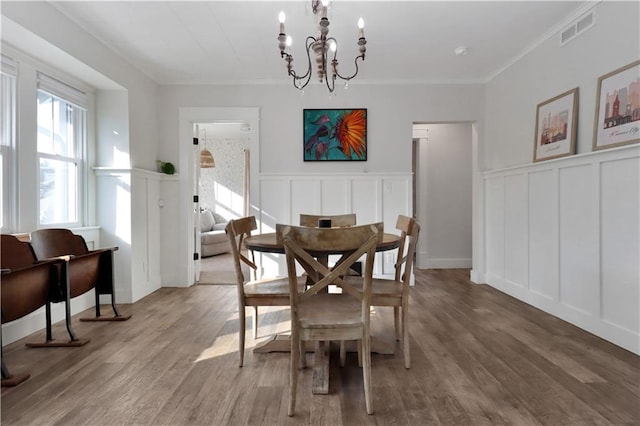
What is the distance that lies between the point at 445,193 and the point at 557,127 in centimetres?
240

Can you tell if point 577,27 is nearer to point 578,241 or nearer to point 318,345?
point 578,241

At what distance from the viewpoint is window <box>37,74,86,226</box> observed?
3.14 meters

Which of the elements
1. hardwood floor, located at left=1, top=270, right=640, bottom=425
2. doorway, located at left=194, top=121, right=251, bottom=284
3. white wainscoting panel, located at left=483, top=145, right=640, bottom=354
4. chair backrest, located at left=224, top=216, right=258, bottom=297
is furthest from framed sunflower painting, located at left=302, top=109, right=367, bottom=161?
doorway, located at left=194, top=121, right=251, bottom=284

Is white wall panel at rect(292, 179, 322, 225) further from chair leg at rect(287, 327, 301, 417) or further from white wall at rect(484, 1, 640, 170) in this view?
chair leg at rect(287, 327, 301, 417)

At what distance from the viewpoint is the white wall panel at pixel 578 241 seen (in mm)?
2768

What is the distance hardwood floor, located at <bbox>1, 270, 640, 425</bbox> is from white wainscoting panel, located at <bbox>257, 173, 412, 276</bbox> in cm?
164

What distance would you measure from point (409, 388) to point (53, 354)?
2.40 meters

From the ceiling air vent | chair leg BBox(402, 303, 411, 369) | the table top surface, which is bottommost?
chair leg BBox(402, 303, 411, 369)

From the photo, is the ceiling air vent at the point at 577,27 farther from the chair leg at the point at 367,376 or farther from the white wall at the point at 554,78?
the chair leg at the point at 367,376

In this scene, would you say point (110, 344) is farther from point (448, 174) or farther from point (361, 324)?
point (448, 174)

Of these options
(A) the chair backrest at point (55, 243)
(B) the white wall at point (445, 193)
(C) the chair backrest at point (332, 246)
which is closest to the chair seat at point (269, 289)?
(C) the chair backrest at point (332, 246)

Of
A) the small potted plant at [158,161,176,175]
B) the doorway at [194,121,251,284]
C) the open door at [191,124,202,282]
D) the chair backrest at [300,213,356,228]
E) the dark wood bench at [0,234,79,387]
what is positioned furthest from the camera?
the doorway at [194,121,251,284]

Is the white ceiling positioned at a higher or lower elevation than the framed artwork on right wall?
higher

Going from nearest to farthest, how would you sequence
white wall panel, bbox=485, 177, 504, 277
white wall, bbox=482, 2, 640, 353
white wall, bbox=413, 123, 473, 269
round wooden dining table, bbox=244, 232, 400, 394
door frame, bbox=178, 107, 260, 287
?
round wooden dining table, bbox=244, 232, 400, 394 < white wall, bbox=482, 2, 640, 353 < white wall panel, bbox=485, 177, 504, 277 < door frame, bbox=178, 107, 260, 287 < white wall, bbox=413, 123, 473, 269
